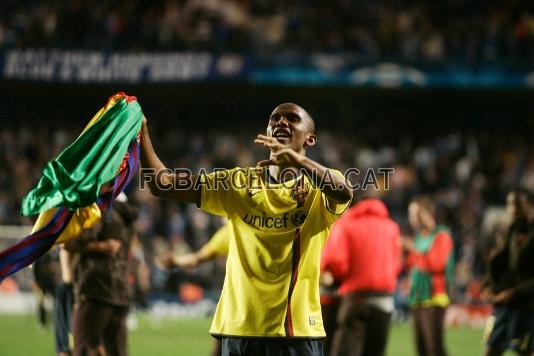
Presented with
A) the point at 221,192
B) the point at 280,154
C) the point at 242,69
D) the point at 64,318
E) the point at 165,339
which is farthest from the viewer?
the point at 242,69

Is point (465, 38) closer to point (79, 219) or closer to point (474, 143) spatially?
point (474, 143)

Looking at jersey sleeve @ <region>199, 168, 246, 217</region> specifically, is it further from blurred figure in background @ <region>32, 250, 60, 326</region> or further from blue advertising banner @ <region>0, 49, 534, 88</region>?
blue advertising banner @ <region>0, 49, 534, 88</region>

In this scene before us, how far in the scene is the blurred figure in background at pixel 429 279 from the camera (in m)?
9.68

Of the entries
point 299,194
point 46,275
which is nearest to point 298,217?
point 299,194

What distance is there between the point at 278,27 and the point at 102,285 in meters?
16.5

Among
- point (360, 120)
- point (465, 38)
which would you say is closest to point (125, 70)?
point (360, 120)

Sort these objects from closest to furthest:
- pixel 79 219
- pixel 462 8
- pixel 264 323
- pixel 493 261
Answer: pixel 264 323, pixel 79 219, pixel 493 261, pixel 462 8

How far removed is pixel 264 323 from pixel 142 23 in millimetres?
19638

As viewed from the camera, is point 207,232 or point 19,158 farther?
point 19,158

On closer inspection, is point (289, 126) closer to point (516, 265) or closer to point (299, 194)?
point (299, 194)

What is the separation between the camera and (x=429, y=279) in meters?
9.94

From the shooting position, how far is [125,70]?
22516 millimetres

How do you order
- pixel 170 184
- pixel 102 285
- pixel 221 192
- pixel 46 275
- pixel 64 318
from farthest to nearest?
pixel 46 275, pixel 64 318, pixel 102 285, pixel 221 192, pixel 170 184

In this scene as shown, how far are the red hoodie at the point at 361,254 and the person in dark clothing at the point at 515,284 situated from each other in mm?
1317
